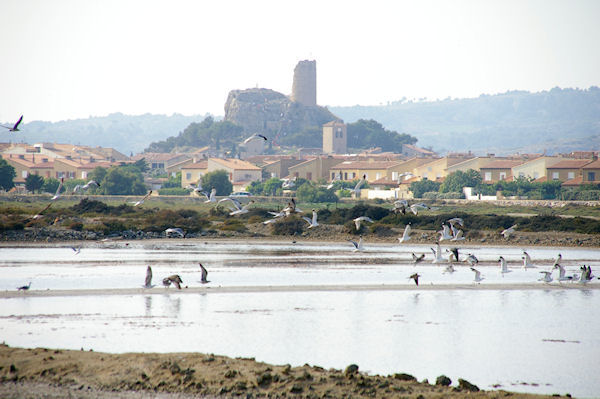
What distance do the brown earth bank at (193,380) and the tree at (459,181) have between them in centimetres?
7365

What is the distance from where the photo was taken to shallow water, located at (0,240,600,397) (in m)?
15.9

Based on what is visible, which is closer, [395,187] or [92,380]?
[92,380]

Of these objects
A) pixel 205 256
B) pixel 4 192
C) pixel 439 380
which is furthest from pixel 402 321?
pixel 4 192

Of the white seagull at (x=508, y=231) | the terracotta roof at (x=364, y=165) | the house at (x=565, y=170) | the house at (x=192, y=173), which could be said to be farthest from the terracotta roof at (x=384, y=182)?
the white seagull at (x=508, y=231)

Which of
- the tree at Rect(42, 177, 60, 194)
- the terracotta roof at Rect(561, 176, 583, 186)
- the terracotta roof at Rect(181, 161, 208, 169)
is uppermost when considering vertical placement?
the terracotta roof at Rect(181, 161, 208, 169)

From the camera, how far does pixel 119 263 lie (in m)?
31.2

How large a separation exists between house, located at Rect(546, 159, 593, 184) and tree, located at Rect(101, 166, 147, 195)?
4371cm

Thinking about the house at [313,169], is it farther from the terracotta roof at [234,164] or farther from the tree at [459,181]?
the tree at [459,181]

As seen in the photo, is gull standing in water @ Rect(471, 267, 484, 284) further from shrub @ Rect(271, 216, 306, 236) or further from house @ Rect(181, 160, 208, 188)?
house @ Rect(181, 160, 208, 188)

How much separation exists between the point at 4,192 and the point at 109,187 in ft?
35.8

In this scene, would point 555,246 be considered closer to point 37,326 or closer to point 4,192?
point 37,326

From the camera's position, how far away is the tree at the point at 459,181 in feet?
285

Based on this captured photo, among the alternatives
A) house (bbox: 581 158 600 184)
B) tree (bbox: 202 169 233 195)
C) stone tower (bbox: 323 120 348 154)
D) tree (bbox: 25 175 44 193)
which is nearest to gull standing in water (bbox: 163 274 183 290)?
tree (bbox: 202 169 233 195)

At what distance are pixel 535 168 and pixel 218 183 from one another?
34.6 metres
